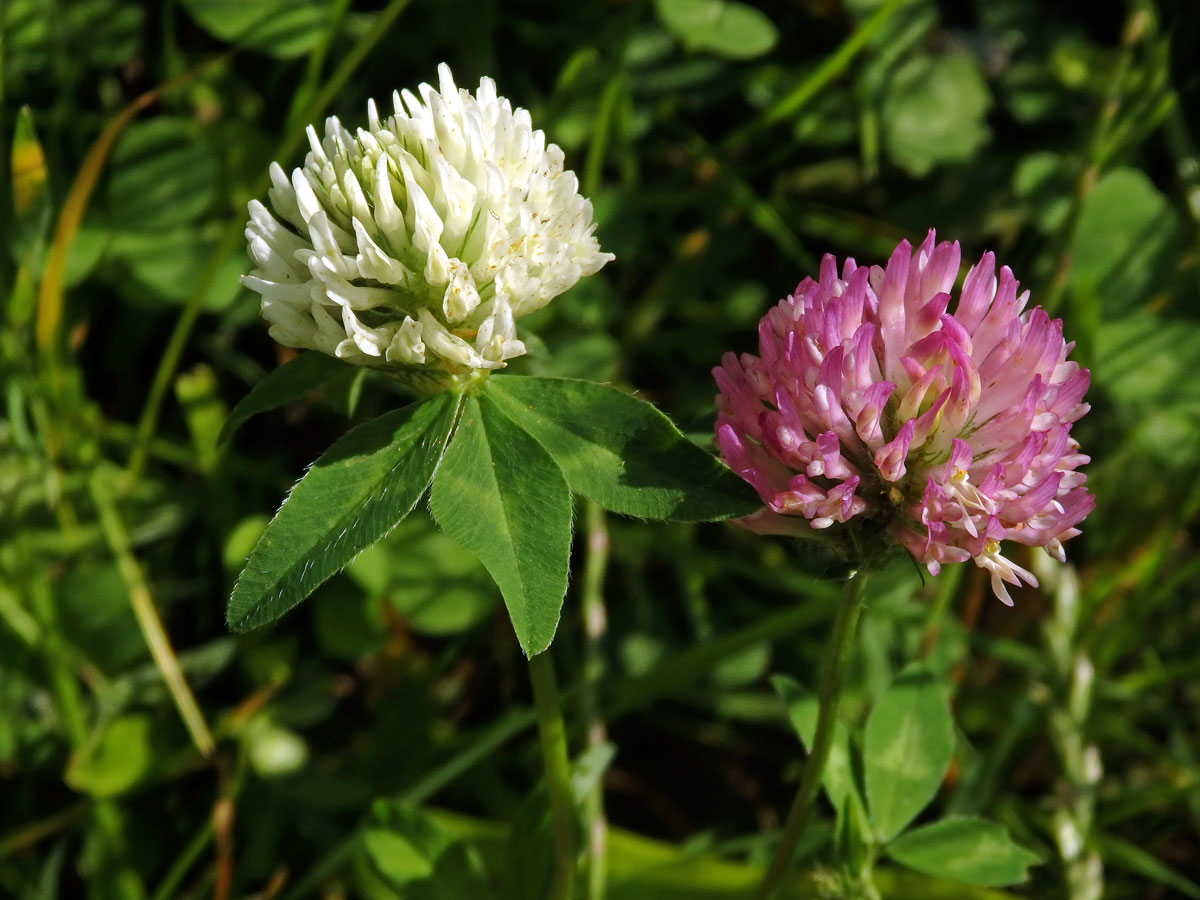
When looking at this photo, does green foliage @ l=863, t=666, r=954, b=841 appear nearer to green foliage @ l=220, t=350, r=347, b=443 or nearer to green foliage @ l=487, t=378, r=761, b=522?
green foliage @ l=487, t=378, r=761, b=522

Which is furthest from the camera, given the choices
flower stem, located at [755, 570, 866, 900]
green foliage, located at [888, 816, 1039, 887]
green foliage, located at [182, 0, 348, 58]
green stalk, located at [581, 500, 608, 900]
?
green foliage, located at [182, 0, 348, 58]

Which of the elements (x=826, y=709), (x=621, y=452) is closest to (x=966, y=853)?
(x=826, y=709)

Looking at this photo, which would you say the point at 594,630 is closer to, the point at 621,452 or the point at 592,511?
the point at 592,511

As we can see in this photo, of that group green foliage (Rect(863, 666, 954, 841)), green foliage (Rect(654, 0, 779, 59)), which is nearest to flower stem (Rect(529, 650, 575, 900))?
green foliage (Rect(863, 666, 954, 841))

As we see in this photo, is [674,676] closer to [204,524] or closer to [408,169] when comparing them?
[204,524]

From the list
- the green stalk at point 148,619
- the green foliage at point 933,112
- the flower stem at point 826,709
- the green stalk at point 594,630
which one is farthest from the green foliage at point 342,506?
the green foliage at point 933,112

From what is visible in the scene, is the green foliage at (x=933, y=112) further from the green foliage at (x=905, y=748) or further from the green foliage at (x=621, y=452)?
the green foliage at (x=621, y=452)
